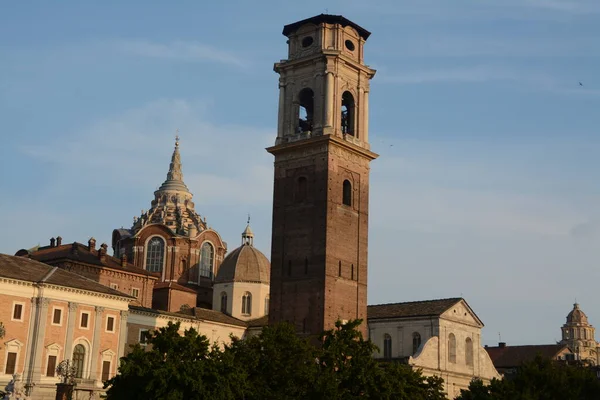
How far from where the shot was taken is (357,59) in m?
63.7

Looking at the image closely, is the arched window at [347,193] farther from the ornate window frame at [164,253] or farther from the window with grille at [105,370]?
the ornate window frame at [164,253]

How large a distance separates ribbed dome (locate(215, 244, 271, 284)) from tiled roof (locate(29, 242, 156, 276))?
23.9 ft

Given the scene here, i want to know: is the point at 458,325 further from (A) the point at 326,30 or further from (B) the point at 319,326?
(A) the point at 326,30

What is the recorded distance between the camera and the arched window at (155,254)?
93.2 meters

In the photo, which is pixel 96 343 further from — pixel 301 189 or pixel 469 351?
pixel 469 351

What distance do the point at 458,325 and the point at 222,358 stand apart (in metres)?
36.1

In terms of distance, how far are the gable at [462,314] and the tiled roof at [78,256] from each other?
1091 inches

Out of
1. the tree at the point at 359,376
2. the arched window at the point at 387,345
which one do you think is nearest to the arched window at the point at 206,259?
the arched window at the point at 387,345

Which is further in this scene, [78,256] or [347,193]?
[78,256]

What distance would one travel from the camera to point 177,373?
39.7 meters

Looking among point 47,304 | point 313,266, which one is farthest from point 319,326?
point 47,304

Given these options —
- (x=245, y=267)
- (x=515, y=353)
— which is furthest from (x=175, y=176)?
(x=515, y=353)

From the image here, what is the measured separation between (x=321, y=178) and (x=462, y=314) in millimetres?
21438

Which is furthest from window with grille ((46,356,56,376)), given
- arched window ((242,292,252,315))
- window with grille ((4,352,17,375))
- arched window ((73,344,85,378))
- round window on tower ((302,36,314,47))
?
arched window ((242,292,252,315))
